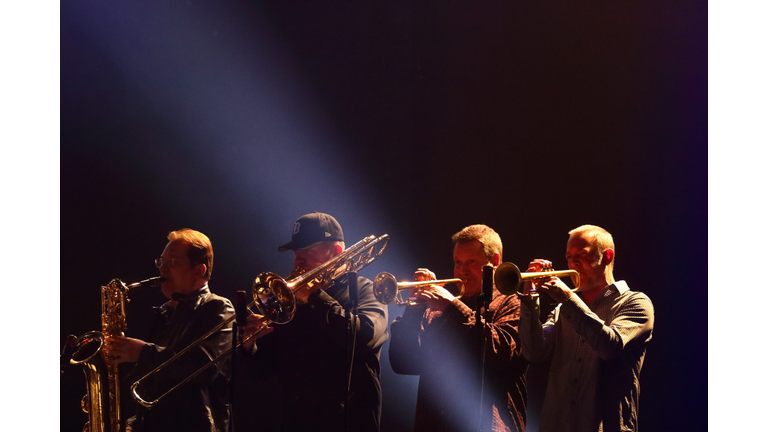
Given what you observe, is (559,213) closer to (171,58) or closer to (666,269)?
(666,269)

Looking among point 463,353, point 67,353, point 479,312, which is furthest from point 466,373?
point 67,353

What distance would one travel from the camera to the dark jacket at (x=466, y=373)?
2.69 metres

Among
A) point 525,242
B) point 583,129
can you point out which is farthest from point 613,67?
point 525,242

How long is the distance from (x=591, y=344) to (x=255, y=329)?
4.97 feet

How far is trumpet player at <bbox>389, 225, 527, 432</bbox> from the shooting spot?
106 inches

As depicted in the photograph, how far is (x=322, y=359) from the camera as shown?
9.53 ft

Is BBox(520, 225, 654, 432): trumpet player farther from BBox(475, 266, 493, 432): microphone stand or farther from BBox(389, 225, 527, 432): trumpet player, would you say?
BBox(475, 266, 493, 432): microphone stand

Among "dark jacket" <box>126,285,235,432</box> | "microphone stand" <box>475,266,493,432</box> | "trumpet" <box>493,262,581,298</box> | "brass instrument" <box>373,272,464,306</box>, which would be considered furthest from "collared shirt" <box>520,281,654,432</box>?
"dark jacket" <box>126,285,235,432</box>

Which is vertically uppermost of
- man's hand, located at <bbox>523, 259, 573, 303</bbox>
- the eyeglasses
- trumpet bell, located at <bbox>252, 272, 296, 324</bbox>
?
the eyeglasses

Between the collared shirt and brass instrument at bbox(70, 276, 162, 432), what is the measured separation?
Answer: 78.9 inches

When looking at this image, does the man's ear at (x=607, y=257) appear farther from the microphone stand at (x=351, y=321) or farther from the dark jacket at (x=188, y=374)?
the dark jacket at (x=188, y=374)

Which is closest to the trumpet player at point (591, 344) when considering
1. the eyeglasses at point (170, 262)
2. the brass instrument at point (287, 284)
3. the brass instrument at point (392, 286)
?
the brass instrument at point (392, 286)

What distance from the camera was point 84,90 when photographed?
174 inches

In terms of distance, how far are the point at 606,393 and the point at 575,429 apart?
0.65 ft
